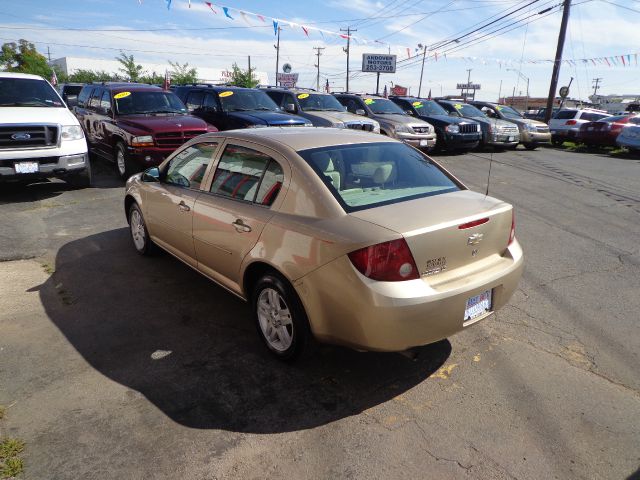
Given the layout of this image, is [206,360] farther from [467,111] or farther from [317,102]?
[467,111]

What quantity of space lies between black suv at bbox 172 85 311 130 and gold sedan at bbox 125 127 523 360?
629cm

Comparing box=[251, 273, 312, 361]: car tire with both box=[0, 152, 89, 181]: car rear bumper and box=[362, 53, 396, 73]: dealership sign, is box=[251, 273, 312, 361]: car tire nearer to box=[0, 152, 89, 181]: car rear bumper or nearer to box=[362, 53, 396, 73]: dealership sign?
box=[0, 152, 89, 181]: car rear bumper

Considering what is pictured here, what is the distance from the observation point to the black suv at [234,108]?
1036 centimetres

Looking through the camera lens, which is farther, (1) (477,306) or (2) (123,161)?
(2) (123,161)

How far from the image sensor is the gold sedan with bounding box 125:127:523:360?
9.11 ft

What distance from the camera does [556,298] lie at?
4566mm

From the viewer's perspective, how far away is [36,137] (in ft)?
24.9

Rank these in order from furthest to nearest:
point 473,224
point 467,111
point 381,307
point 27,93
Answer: point 467,111, point 27,93, point 473,224, point 381,307

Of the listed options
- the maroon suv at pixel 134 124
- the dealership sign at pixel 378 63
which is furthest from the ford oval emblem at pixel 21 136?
the dealership sign at pixel 378 63

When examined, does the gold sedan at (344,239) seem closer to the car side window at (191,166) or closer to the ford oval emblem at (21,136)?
the car side window at (191,166)

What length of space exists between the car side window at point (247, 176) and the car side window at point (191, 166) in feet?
0.86

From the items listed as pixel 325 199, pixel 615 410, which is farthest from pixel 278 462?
pixel 615 410

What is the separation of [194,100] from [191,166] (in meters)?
8.46

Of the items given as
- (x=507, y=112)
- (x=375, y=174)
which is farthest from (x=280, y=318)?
Answer: (x=507, y=112)
